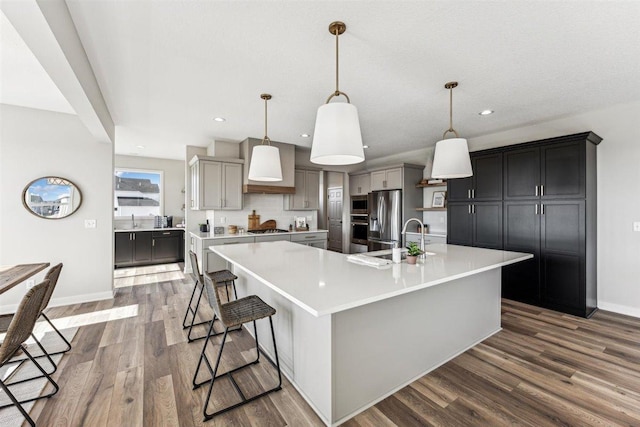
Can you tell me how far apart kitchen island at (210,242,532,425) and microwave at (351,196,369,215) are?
3572 mm

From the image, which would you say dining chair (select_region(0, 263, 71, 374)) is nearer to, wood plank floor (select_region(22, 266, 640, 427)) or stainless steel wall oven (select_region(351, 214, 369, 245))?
wood plank floor (select_region(22, 266, 640, 427))

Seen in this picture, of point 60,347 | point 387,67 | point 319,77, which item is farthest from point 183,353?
point 387,67

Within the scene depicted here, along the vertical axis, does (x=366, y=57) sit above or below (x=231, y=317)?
above

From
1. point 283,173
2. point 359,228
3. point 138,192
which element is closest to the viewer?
point 283,173

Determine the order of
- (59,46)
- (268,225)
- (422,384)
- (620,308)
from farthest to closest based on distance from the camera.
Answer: (268,225) < (620,308) < (422,384) < (59,46)

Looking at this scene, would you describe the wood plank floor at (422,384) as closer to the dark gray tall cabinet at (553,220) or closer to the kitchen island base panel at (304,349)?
the kitchen island base panel at (304,349)

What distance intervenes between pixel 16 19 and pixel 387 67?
7.89 ft

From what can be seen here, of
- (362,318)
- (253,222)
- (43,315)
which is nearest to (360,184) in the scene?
(253,222)

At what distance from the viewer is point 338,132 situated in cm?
173

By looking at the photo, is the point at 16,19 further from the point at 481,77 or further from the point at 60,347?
the point at 481,77

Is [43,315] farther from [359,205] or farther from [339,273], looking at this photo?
[359,205]

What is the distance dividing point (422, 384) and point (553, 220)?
291 centimetres

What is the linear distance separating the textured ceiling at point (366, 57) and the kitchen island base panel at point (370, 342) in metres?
1.90

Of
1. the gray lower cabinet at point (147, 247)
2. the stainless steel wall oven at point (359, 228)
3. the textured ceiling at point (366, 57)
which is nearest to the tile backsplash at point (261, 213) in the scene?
the stainless steel wall oven at point (359, 228)
